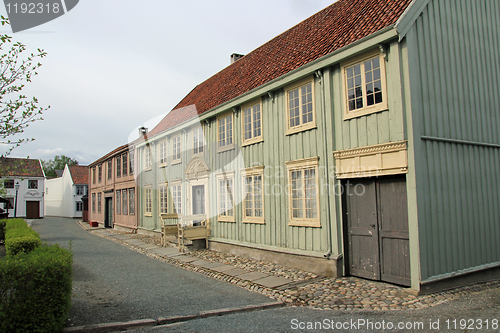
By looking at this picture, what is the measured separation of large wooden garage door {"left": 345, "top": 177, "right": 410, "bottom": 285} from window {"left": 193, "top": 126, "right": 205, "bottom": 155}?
25.7ft

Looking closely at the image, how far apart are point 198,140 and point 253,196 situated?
4708 mm

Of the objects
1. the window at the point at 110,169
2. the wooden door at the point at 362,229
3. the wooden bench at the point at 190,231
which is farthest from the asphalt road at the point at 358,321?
the window at the point at 110,169

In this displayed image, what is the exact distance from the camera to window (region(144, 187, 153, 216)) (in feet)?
66.9

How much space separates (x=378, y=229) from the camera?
8.01m

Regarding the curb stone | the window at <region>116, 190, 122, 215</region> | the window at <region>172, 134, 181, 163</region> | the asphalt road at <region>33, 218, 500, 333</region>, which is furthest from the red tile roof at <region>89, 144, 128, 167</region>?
the curb stone

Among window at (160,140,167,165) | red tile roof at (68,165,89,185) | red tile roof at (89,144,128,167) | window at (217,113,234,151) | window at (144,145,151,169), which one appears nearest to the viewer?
window at (217,113,234,151)

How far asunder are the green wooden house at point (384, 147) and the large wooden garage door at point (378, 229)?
0.03 m

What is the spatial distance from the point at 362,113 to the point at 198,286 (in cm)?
554

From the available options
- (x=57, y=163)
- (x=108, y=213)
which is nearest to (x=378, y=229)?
(x=108, y=213)

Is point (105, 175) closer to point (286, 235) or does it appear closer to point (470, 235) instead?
point (286, 235)

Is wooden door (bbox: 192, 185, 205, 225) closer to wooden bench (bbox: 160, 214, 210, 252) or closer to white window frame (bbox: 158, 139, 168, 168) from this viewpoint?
wooden bench (bbox: 160, 214, 210, 252)

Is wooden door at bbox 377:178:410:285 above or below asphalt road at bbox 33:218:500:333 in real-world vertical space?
above

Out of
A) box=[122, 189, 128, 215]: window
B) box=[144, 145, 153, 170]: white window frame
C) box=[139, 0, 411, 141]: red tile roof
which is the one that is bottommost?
box=[122, 189, 128, 215]: window

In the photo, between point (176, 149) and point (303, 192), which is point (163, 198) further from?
point (303, 192)
